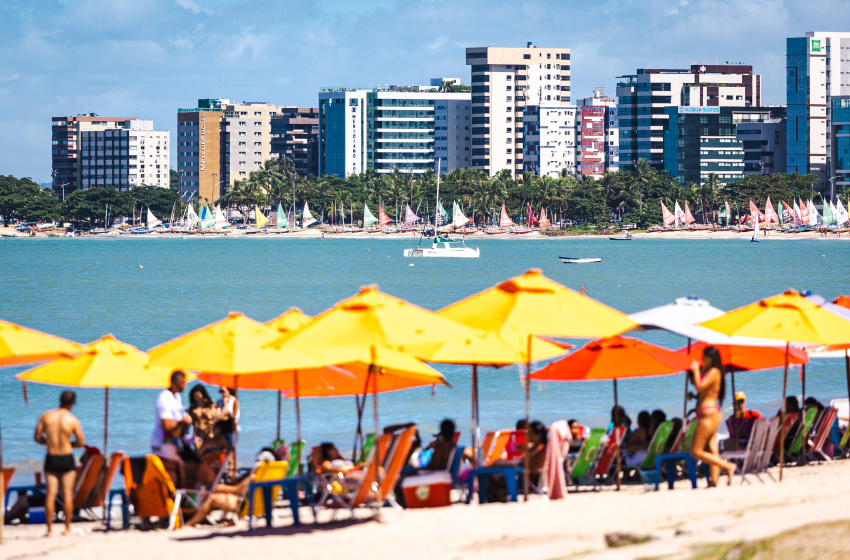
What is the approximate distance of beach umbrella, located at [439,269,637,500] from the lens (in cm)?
1345

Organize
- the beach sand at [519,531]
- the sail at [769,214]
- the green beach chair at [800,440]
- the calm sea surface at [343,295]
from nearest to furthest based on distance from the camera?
1. the beach sand at [519,531]
2. the green beach chair at [800,440]
3. the calm sea surface at [343,295]
4. the sail at [769,214]

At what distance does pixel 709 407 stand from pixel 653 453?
6.09 ft

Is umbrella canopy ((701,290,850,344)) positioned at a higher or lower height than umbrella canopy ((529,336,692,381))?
higher

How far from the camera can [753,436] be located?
14.6m

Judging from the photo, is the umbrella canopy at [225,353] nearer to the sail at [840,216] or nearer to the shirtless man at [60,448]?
the shirtless man at [60,448]

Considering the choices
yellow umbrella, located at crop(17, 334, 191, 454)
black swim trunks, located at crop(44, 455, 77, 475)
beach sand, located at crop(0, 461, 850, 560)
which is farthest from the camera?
yellow umbrella, located at crop(17, 334, 191, 454)

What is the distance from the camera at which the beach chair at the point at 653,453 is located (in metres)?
14.9

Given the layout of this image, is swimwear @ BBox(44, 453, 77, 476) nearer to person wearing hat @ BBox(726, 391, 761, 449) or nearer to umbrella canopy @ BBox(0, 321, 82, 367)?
umbrella canopy @ BBox(0, 321, 82, 367)

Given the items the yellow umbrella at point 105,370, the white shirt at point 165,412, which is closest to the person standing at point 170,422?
the white shirt at point 165,412

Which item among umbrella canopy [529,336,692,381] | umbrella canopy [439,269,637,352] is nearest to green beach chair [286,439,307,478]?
umbrella canopy [439,269,637,352]

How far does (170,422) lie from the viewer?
13.0 metres

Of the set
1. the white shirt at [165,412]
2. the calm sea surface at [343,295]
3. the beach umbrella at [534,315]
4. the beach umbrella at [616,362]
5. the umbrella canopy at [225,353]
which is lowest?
the calm sea surface at [343,295]

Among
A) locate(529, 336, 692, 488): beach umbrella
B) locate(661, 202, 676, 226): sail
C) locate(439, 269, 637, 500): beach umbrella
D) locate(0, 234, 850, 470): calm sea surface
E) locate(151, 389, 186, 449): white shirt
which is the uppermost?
locate(661, 202, 676, 226): sail

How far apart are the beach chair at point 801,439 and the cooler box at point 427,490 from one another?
17.8 ft
